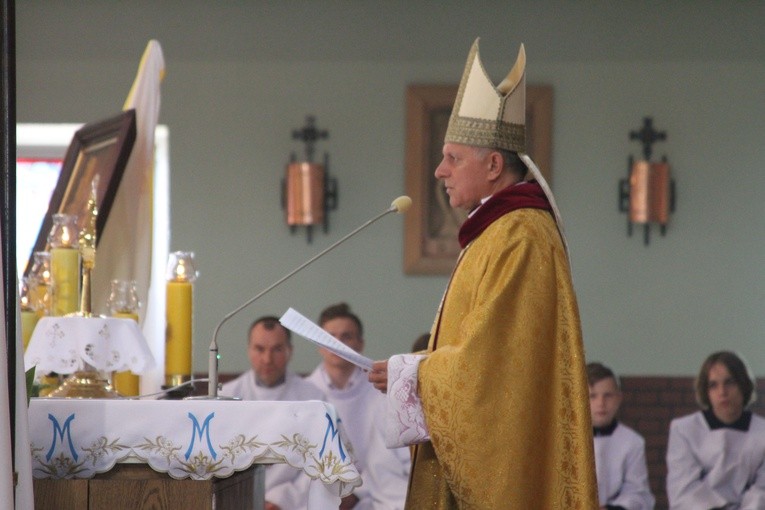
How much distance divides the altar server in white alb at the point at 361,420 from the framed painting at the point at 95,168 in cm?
179

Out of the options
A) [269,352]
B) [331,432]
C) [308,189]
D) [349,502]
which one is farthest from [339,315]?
[331,432]

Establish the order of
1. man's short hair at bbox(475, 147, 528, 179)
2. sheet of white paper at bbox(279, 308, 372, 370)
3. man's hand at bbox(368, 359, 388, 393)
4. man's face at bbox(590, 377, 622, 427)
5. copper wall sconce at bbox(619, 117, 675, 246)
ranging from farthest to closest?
1. copper wall sconce at bbox(619, 117, 675, 246)
2. man's face at bbox(590, 377, 622, 427)
3. man's short hair at bbox(475, 147, 528, 179)
4. man's hand at bbox(368, 359, 388, 393)
5. sheet of white paper at bbox(279, 308, 372, 370)

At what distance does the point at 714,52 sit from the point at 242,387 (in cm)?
369

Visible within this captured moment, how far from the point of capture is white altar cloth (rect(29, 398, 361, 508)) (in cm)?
286

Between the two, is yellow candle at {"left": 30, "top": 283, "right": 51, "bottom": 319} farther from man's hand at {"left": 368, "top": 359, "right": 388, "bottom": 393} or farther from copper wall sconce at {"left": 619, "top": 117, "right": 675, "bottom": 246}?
copper wall sconce at {"left": 619, "top": 117, "right": 675, "bottom": 246}

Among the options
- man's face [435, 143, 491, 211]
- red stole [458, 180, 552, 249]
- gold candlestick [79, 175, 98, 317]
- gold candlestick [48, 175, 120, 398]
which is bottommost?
gold candlestick [48, 175, 120, 398]

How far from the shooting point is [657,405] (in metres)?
7.93

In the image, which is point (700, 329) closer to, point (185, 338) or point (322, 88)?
point (322, 88)

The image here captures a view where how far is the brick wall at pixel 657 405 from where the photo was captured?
26.0ft

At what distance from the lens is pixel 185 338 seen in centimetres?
346

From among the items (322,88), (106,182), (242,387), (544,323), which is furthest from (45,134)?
(544,323)

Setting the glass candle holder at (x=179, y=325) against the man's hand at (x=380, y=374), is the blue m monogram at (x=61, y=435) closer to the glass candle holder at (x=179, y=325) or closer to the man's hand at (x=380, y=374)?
the glass candle holder at (x=179, y=325)

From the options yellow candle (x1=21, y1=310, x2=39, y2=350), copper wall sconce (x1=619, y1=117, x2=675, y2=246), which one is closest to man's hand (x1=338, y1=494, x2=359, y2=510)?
copper wall sconce (x1=619, y1=117, x2=675, y2=246)

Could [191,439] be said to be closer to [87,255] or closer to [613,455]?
[87,255]
